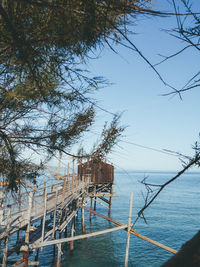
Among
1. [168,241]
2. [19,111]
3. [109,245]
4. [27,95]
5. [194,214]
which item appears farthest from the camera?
[194,214]

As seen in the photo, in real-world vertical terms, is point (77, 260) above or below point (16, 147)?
below

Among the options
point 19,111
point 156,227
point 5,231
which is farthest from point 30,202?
point 156,227

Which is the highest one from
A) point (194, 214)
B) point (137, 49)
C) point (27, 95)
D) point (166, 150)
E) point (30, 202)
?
point (27, 95)

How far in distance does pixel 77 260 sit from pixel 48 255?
2.16 meters

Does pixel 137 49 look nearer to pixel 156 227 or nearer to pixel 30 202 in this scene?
pixel 30 202

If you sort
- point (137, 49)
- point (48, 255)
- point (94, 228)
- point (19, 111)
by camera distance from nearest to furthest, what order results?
1. point (137, 49)
2. point (19, 111)
3. point (48, 255)
4. point (94, 228)

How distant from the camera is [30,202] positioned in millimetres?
7266

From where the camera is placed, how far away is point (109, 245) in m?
16.5

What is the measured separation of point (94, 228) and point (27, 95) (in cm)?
2088

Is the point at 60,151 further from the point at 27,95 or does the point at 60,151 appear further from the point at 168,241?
the point at 168,241

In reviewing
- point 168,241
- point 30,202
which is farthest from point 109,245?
point 30,202

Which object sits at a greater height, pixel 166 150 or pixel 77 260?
pixel 166 150

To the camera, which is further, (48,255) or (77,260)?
(48,255)

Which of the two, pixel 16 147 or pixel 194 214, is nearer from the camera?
pixel 16 147
